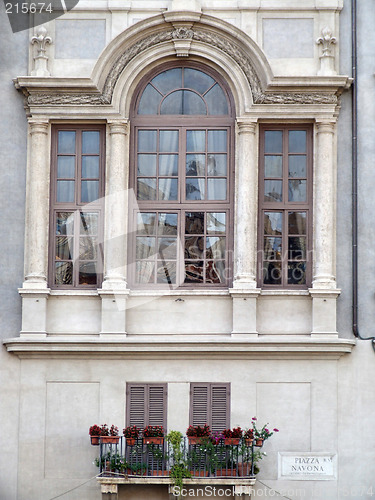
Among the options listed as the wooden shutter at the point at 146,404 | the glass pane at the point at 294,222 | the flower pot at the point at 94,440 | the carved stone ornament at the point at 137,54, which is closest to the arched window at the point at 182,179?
the carved stone ornament at the point at 137,54

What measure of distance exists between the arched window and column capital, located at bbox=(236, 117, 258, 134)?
31cm

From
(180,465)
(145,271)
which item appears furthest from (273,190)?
(180,465)

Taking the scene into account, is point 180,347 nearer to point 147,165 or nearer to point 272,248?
point 272,248

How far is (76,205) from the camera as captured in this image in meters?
21.0

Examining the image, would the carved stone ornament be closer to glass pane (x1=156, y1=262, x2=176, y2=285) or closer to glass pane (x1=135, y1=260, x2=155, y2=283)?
glass pane (x1=135, y1=260, x2=155, y2=283)

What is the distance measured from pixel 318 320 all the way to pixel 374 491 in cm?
318

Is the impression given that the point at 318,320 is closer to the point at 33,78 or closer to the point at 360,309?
the point at 360,309

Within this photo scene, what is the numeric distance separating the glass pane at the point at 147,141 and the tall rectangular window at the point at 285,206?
2.01m

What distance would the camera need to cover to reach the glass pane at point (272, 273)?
68.2ft

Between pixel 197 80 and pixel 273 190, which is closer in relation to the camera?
pixel 273 190

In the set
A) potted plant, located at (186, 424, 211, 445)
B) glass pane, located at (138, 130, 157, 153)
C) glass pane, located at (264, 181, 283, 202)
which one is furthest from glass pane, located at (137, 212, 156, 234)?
potted plant, located at (186, 424, 211, 445)

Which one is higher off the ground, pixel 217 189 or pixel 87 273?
pixel 217 189

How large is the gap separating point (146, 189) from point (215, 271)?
2.00 metres

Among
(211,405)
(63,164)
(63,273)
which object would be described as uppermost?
(63,164)
